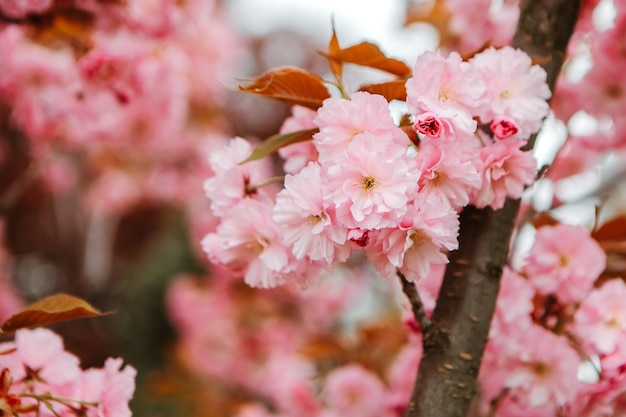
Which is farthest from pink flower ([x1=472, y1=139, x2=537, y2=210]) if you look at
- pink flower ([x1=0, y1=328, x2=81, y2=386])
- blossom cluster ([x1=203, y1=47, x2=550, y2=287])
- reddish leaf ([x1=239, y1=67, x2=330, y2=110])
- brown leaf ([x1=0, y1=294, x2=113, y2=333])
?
pink flower ([x1=0, y1=328, x2=81, y2=386])

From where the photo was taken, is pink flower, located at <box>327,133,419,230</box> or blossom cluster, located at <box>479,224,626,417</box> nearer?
pink flower, located at <box>327,133,419,230</box>

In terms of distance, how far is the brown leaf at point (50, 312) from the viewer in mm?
928

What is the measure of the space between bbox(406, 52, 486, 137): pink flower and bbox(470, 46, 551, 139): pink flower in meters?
0.05

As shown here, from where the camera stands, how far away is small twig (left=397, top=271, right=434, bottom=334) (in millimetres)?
942

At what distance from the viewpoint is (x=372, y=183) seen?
79 centimetres

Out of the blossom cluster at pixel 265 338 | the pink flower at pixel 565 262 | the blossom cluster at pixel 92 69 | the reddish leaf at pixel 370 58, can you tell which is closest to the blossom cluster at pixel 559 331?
the pink flower at pixel 565 262

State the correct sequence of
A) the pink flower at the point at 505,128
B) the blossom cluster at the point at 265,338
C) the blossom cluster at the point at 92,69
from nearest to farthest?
1. the pink flower at the point at 505,128
2. the blossom cluster at the point at 92,69
3. the blossom cluster at the point at 265,338

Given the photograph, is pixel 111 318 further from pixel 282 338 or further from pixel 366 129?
pixel 366 129

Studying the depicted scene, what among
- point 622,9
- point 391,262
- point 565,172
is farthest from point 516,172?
point 565,172

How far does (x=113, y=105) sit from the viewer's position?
1890 mm

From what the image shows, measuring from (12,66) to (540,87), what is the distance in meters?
1.56

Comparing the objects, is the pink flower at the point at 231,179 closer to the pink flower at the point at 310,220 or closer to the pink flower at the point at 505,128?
the pink flower at the point at 310,220

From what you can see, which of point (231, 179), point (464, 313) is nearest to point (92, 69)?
point (231, 179)

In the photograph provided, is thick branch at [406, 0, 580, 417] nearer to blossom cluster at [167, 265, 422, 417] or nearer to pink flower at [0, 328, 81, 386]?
pink flower at [0, 328, 81, 386]
